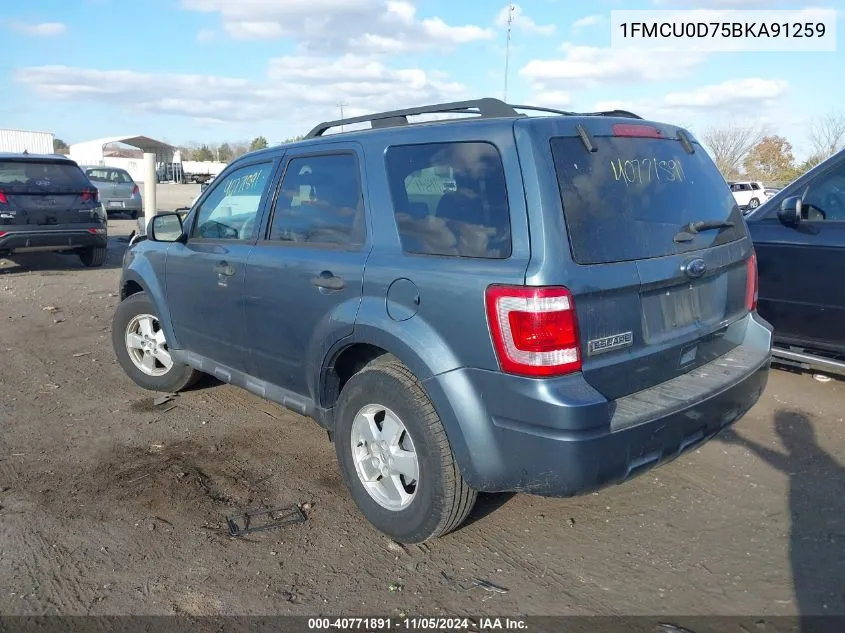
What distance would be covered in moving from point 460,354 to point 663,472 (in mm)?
1883

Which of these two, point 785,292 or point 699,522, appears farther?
point 785,292

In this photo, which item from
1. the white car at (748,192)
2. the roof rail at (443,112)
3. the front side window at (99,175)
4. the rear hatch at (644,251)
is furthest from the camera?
the white car at (748,192)

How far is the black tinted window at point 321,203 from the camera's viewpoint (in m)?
3.38

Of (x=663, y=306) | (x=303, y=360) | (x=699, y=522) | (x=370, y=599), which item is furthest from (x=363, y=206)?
(x=699, y=522)

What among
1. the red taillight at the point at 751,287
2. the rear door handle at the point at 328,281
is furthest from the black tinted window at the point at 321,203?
the red taillight at the point at 751,287

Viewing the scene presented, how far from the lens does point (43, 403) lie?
5000mm

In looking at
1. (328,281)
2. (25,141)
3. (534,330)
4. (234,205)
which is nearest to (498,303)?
(534,330)

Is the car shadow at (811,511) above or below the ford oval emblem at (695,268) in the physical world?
below

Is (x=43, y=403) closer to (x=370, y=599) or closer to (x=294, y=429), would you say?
(x=294, y=429)

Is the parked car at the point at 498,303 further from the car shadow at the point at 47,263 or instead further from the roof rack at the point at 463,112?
the car shadow at the point at 47,263

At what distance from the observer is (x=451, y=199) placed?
2.94 meters

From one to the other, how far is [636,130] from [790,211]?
251 cm

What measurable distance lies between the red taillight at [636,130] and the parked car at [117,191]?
18.7m

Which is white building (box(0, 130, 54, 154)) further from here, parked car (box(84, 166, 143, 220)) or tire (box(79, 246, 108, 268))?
tire (box(79, 246, 108, 268))
